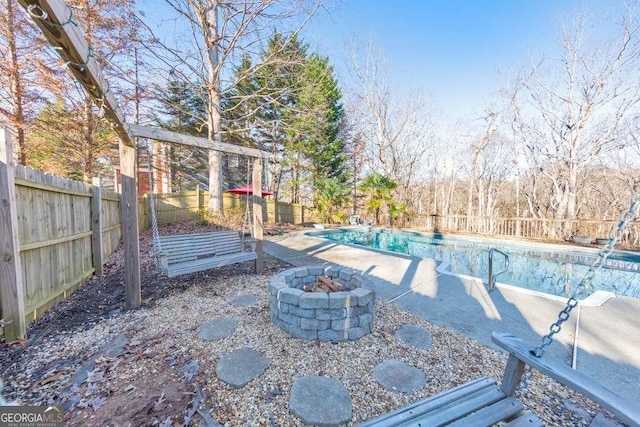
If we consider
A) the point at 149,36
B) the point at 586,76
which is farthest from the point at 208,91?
the point at 586,76

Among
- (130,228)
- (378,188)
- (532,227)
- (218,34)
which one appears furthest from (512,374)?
(532,227)

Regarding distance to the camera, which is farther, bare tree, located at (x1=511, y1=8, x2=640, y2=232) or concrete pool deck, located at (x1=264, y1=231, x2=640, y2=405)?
bare tree, located at (x1=511, y1=8, x2=640, y2=232)

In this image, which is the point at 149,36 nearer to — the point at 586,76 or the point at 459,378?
the point at 459,378

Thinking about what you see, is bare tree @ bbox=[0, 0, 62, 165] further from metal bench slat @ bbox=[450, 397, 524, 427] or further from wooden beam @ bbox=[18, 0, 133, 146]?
metal bench slat @ bbox=[450, 397, 524, 427]

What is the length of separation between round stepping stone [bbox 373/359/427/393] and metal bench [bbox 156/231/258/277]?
112 inches

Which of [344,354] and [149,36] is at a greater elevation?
[149,36]

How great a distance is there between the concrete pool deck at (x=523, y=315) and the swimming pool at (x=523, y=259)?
3.38 feet

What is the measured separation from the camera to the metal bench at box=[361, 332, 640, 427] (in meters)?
1.26

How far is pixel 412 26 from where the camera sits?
30.7 ft

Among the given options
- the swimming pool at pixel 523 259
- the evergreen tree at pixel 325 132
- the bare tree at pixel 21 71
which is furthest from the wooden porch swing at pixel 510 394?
the evergreen tree at pixel 325 132

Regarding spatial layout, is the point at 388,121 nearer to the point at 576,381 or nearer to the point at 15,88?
the point at 15,88

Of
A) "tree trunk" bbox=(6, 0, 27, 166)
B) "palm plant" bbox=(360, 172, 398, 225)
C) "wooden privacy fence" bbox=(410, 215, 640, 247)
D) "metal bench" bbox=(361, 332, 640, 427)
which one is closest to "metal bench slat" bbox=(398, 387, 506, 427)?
"metal bench" bbox=(361, 332, 640, 427)

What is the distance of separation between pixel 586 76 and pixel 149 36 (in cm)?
1463
